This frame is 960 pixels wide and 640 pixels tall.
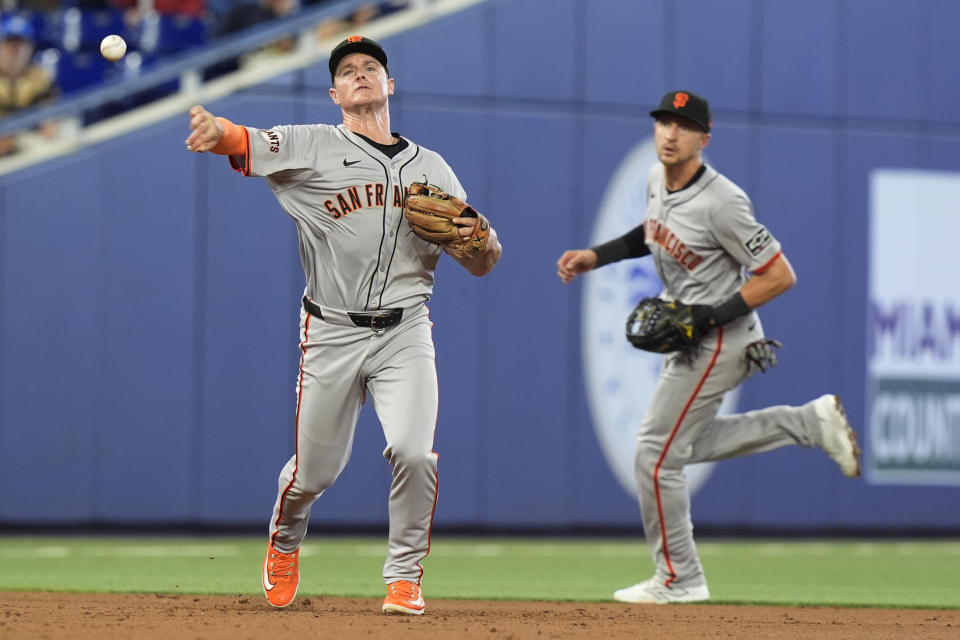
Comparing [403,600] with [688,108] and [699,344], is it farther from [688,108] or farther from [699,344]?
Result: [688,108]

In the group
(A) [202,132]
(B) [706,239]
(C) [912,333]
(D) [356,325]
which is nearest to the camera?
(A) [202,132]

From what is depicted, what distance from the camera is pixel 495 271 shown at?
10438 mm

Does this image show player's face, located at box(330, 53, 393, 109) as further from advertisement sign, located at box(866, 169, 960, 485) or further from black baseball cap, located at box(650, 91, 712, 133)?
advertisement sign, located at box(866, 169, 960, 485)

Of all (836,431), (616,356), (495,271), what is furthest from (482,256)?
(616,356)

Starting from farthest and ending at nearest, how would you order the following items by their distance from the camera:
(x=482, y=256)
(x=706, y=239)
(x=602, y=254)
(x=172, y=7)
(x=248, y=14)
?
(x=172, y=7) < (x=248, y=14) < (x=602, y=254) < (x=706, y=239) < (x=482, y=256)

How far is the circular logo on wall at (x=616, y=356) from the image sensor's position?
10.6 m

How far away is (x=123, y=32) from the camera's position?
1069 cm

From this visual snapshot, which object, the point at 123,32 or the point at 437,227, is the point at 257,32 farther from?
the point at 437,227

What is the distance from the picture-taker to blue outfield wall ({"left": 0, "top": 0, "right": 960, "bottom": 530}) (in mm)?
9500

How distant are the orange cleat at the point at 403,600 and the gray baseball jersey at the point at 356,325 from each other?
0.03 metres

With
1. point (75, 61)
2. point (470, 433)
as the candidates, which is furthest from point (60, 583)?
point (75, 61)

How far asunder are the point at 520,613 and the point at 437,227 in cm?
150

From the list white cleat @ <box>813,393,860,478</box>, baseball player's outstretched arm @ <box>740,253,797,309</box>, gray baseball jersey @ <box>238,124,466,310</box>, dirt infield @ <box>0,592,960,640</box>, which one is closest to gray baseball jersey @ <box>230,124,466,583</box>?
gray baseball jersey @ <box>238,124,466,310</box>

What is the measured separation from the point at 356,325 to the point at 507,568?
3.22 m
